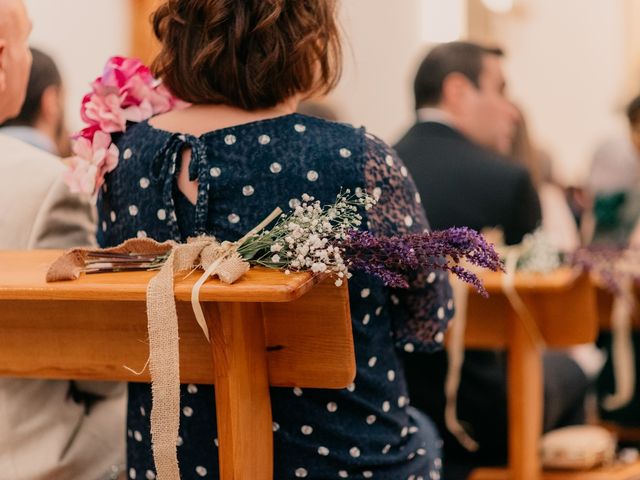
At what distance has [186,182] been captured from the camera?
1.70m

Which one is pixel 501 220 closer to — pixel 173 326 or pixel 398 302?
pixel 398 302

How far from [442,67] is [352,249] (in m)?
2.13

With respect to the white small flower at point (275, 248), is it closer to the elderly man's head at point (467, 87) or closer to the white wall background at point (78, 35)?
the elderly man's head at point (467, 87)

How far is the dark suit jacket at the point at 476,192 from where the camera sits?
317cm

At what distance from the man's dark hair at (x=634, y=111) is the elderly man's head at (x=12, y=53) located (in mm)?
2861

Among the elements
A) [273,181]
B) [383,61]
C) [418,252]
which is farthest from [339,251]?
[383,61]

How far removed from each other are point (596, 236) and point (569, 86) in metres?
5.69

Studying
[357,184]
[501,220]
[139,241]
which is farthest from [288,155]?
[501,220]

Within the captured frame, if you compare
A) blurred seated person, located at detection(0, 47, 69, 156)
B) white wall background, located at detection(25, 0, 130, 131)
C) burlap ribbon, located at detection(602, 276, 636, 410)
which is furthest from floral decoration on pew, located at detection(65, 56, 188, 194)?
white wall background, located at detection(25, 0, 130, 131)

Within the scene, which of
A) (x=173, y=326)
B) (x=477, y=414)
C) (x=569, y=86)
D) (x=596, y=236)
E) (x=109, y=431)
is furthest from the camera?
(x=569, y=86)

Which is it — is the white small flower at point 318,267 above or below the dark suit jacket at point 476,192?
above

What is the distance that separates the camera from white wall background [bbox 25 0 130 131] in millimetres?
5344

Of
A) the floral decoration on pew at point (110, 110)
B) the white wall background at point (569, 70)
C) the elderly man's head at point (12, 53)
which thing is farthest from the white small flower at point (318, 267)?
the white wall background at point (569, 70)

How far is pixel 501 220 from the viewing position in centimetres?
321
